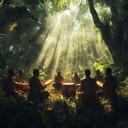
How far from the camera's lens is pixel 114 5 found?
2356 centimetres

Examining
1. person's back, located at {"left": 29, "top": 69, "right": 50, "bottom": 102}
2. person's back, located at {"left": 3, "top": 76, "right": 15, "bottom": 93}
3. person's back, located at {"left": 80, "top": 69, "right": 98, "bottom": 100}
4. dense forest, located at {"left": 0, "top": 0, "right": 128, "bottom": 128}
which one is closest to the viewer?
dense forest, located at {"left": 0, "top": 0, "right": 128, "bottom": 128}

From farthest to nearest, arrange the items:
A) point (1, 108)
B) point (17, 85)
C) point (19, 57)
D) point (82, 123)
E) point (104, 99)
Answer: point (19, 57) → point (17, 85) → point (104, 99) → point (1, 108) → point (82, 123)

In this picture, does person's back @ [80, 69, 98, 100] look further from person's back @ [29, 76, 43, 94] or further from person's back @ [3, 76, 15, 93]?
person's back @ [3, 76, 15, 93]

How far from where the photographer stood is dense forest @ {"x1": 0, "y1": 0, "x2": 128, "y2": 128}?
10.5m

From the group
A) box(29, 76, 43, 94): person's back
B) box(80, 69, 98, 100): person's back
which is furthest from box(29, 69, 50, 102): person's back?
box(80, 69, 98, 100): person's back

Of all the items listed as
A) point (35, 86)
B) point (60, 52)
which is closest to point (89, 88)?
point (35, 86)

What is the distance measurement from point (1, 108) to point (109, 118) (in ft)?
14.6

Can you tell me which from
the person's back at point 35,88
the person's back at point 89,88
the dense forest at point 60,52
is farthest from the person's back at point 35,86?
the person's back at point 89,88

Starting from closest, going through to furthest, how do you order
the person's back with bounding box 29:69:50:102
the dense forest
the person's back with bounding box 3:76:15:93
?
the dense forest
the person's back with bounding box 29:69:50:102
the person's back with bounding box 3:76:15:93

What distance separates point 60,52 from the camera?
47906mm

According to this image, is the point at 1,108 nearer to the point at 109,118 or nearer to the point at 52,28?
the point at 109,118

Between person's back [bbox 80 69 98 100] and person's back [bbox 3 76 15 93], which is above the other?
person's back [bbox 3 76 15 93]

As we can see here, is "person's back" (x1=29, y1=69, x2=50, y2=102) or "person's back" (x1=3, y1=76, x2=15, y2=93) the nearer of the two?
"person's back" (x1=29, y1=69, x2=50, y2=102)

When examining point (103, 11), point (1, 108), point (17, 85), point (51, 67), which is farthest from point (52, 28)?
point (1, 108)
